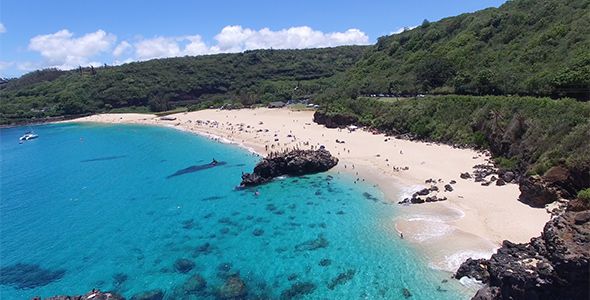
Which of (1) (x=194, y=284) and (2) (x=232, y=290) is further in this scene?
(1) (x=194, y=284)

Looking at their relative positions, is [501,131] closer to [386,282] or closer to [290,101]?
[386,282]

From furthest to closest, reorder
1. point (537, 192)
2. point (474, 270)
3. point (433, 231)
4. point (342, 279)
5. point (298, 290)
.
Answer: point (537, 192) → point (433, 231) → point (342, 279) → point (298, 290) → point (474, 270)

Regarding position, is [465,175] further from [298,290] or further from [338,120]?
[338,120]

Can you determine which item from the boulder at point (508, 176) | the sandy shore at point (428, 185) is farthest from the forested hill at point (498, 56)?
the boulder at point (508, 176)

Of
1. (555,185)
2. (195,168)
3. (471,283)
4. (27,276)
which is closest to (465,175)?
(555,185)

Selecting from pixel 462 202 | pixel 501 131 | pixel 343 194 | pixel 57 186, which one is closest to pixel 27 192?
pixel 57 186

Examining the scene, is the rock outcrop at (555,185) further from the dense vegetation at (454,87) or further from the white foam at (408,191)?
the white foam at (408,191)
